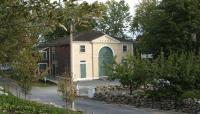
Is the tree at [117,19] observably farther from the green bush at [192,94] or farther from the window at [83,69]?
the green bush at [192,94]

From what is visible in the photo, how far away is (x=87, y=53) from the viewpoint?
6181 cm

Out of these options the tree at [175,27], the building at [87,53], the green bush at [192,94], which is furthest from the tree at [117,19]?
the green bush at [192,94]

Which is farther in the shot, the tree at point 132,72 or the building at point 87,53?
the building at point 87,53

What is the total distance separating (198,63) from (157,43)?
78.9 ft

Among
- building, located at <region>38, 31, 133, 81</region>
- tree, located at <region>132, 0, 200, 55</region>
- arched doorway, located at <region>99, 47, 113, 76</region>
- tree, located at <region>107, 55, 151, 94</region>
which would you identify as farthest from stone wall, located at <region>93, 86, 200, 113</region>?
arched doorway, located at <region>99, 47, 113, 76</region>

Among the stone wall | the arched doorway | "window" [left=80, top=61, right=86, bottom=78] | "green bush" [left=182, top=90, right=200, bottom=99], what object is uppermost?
the arched doorway

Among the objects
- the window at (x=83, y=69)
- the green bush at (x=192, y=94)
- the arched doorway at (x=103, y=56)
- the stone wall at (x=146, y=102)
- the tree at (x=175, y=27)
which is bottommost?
the stone wall at (x=146, y=102)

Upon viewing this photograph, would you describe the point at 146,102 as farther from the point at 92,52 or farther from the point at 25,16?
the point at 92,52

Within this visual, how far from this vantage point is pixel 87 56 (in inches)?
2438

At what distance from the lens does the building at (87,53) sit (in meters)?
61.1

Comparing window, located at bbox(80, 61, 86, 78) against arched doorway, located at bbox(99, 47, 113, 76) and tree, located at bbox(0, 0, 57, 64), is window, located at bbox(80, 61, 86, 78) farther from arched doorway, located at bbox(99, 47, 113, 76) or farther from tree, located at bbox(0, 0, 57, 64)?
tree, located at bbox(0, 0, 57, 64)

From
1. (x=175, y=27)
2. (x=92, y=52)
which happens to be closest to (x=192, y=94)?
(x=175, y=27)

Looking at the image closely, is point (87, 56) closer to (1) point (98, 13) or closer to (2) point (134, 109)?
(2) point (134, 109)

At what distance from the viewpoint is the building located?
200ft
